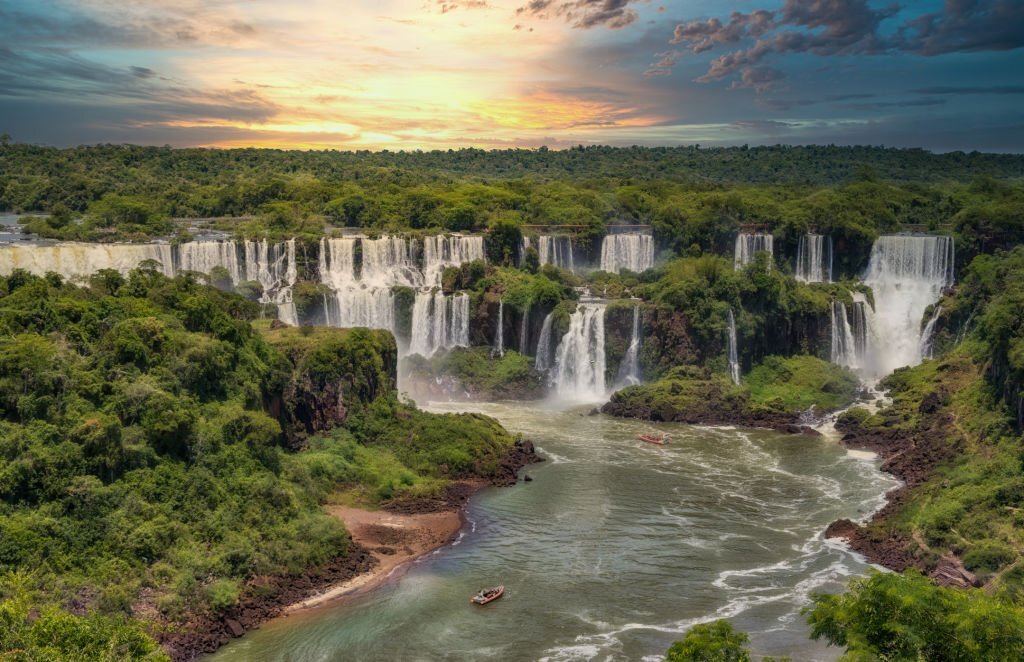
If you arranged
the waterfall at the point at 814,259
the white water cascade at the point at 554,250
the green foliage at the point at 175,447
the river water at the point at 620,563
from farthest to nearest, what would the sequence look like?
the white water cascade at the point at 554,250 → the waterfall at the point at 814,259 → the green foliage at the point at 175,447 → the river water at the point at 620,563

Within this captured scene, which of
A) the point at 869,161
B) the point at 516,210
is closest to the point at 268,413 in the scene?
the point at 516,210

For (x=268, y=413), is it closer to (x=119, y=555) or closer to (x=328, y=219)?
(x=119, y=555)

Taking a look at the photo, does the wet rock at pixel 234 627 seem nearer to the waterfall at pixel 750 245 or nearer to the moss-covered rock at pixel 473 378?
the moss-covered rock at pixel 473 378

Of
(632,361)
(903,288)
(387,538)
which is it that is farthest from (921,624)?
(903,288)

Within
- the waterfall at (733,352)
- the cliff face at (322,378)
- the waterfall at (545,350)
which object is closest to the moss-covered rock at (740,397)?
the waterfall at (733,352)

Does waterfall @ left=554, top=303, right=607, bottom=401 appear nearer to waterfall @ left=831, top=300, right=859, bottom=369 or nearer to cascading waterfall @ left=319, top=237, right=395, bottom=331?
cascading waterfall @ left=319, top=237, right=395, bottom=331

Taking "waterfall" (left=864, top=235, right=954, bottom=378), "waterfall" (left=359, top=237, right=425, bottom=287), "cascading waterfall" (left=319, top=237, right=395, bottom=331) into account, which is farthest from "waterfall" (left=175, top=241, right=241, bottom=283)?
"waterfall" (left=864, top=235, right=954, bottom=378)

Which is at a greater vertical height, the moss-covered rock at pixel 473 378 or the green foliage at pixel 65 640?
the green foliage at pixel 65 640
